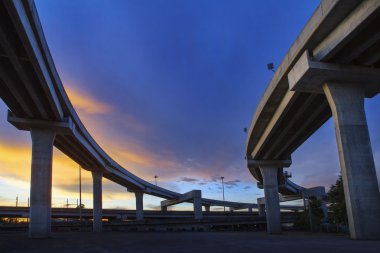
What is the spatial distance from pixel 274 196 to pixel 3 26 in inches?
1514

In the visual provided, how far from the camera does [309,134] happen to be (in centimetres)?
4075

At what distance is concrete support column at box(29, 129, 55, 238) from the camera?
118 ft

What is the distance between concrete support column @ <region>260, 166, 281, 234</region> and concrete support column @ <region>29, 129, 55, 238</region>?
86.6ft

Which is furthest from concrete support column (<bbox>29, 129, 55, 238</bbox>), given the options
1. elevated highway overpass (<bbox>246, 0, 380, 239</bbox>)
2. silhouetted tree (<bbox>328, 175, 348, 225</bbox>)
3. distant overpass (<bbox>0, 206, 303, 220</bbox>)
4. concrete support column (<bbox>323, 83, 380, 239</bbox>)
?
distant overpass (<bbox>0, 206, 303, 220</bbox>)

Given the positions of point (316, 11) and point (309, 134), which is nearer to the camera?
point (316, 11)

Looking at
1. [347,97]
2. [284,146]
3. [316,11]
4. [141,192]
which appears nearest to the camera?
[316,11]

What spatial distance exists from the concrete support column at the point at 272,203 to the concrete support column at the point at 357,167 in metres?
27.8

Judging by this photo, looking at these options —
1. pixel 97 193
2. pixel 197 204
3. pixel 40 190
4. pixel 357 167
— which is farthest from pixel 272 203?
pixel 197 204

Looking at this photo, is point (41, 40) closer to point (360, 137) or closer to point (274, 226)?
point (360, 137)

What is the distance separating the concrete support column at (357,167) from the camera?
20922 mm

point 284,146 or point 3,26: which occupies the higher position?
point 3,26

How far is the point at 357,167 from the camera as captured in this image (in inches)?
846

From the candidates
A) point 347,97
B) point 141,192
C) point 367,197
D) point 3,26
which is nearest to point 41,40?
point 3,26

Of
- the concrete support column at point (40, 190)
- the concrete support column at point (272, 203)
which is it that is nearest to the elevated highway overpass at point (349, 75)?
the concrete support column at point (40, 190)
